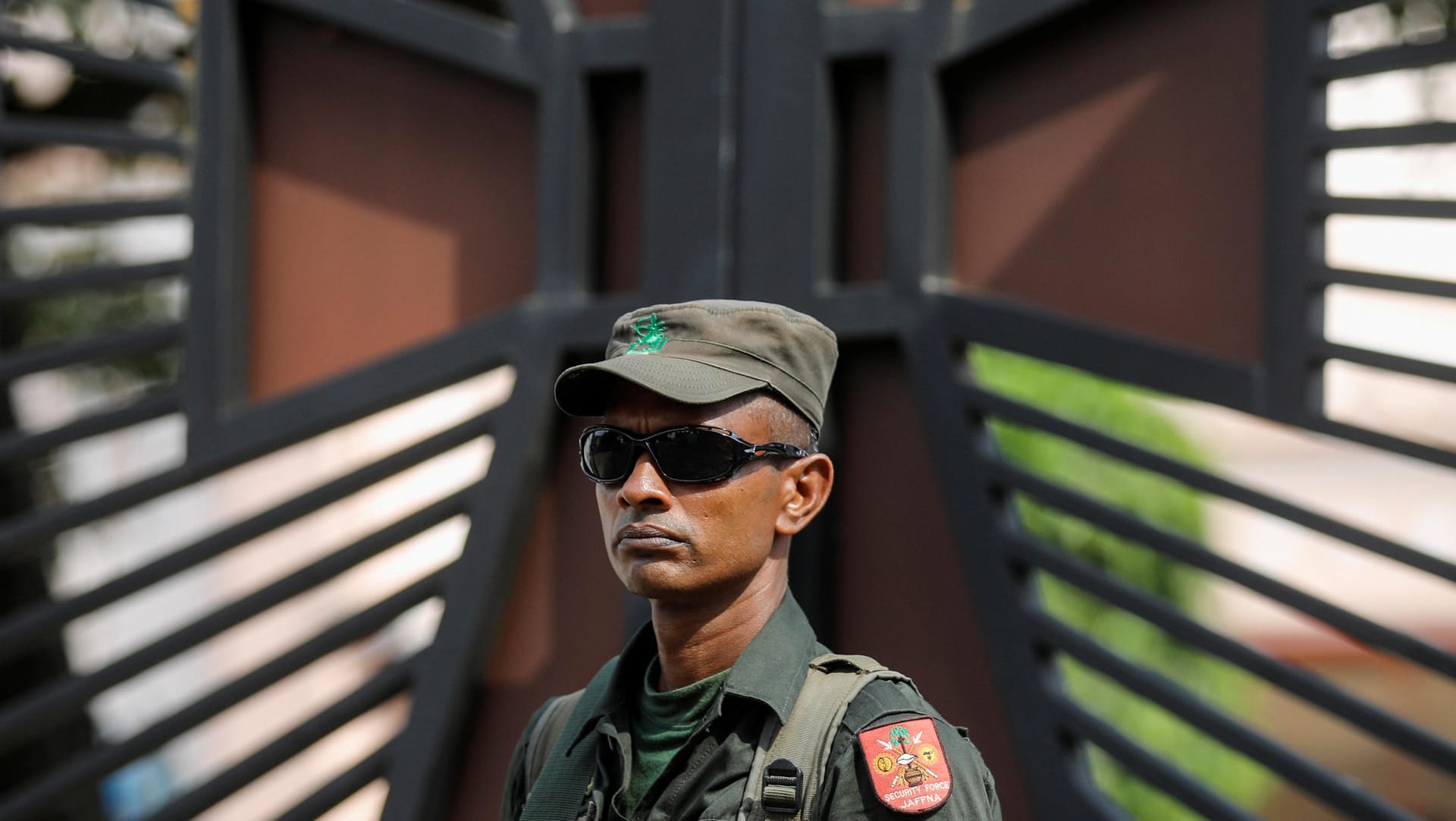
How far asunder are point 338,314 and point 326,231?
0.24 m

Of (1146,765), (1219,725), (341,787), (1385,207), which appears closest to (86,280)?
(341,787)

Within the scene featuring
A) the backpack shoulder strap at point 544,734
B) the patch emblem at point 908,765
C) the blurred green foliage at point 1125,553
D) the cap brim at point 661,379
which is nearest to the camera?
the patch emblem at point 908,765

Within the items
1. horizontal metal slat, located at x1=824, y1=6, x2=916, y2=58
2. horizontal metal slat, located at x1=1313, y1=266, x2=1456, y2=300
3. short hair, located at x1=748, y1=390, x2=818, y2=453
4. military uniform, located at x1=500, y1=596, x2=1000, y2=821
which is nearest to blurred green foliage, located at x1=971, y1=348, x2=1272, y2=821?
horizontal metal slat, located at x1=824, y1=6, x2=916, y2=58

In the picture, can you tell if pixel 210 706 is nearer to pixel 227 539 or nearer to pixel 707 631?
pixel 227 539

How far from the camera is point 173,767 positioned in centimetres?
1439

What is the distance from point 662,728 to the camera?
2225mm

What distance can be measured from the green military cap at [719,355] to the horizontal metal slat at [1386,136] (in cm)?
139

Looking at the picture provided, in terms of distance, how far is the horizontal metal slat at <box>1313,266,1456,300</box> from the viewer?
293cm

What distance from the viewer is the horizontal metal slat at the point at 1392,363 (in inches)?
116

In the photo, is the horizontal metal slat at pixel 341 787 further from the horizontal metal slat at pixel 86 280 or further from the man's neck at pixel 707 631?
the man's neck at pixel 707 631

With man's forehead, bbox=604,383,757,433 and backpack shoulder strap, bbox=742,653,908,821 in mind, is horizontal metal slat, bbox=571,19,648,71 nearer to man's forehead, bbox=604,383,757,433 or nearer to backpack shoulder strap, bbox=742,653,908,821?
man's forehead, bbox=604,383,757,433

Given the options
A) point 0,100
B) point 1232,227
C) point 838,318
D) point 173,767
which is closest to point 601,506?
point 838,318

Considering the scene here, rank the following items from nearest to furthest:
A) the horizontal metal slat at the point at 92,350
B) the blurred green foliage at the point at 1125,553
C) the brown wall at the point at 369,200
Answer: the brown wall at the point at 369,200 < the horizontal metal slat at the point at 92,350 < the blurred green foliage at the point at 1125,553

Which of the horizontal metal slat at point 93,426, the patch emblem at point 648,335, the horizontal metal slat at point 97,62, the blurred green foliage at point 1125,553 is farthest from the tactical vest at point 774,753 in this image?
the blurred green foliage at point 1125,553
